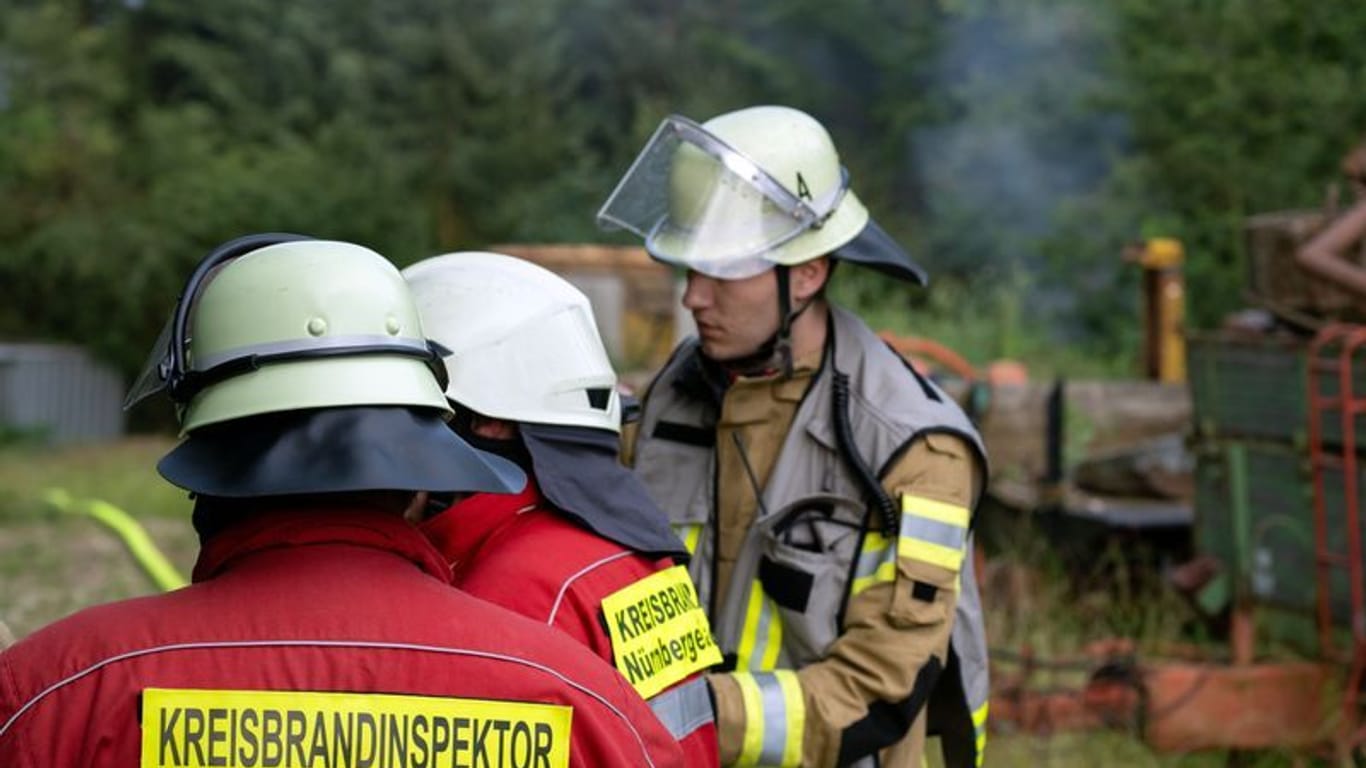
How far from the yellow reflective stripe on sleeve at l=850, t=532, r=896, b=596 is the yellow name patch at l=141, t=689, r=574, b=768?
145 centimetres

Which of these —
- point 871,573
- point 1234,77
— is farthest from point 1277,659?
point 1234,77

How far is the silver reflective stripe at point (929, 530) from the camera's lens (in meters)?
3.09

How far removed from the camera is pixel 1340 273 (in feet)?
19.9

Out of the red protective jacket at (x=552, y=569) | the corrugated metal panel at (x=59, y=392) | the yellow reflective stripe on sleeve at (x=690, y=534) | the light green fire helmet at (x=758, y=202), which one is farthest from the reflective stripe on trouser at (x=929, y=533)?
the corrugated metal panel at (x=59, y=392)

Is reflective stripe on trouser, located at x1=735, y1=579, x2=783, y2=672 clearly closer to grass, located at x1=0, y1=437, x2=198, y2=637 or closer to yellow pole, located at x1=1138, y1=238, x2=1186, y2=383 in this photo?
grass, located at x1=0, y1=437, x2=198, y2=637

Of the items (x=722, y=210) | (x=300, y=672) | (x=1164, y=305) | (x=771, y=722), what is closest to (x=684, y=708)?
(x=771, y=722)

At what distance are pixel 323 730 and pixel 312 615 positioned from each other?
113 millimetres

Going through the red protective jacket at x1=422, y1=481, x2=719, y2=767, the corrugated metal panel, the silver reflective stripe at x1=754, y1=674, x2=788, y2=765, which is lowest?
the corrugated metal panel

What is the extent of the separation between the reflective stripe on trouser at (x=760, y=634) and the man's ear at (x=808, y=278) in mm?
558

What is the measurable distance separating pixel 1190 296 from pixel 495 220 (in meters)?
14.3

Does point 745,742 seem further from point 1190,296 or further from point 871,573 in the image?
point 1190,296

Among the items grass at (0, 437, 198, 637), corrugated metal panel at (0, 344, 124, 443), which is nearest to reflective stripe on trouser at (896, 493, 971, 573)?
grass at (0, 437, 198, 637)

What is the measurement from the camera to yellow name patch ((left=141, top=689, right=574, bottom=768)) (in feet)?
5.59

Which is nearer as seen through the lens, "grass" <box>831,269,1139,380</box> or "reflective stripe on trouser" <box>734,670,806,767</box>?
"reflective stripe on trouser" <box>734,670,806,767</box>
